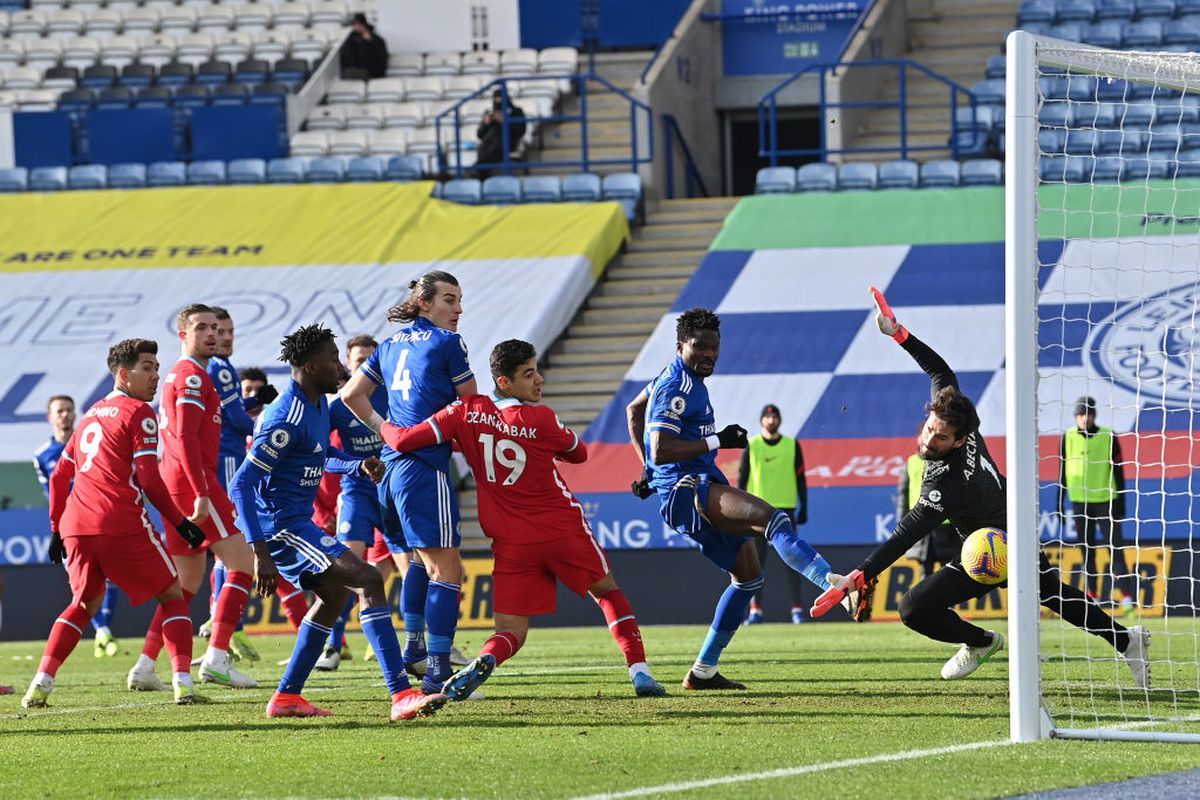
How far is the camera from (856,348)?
2122 cm

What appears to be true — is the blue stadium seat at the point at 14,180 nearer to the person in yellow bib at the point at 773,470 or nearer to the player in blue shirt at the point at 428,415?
the person in yellow bib at the point at 773,470

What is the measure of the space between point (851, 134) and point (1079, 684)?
1757 centimetres

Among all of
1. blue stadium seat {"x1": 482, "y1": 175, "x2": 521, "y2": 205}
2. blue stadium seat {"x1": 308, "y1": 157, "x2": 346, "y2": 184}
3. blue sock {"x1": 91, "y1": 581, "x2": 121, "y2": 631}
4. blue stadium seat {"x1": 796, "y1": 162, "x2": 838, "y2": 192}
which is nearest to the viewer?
blue sock {"x1": 91, "y1": 581, "x2": 121, "y2": 631}

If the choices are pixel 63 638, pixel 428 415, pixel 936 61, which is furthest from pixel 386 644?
pixel 936 61

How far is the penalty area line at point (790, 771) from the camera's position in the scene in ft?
19.4

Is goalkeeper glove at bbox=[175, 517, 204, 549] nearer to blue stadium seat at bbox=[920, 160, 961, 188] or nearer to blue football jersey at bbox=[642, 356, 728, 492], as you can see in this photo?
blue football jersey at bbox=[642, 356, 728, 492]

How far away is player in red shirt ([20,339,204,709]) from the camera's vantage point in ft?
31.4

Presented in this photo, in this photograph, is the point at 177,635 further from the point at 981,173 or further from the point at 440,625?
the point at 981,173

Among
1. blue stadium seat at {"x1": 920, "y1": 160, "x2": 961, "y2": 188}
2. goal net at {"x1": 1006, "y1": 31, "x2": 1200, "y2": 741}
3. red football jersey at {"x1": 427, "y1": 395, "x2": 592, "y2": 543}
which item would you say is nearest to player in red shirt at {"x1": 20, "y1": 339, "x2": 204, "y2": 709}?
red football jersey at {"x1": 427, "y1": 395, "x2": 592, "y2": 543}

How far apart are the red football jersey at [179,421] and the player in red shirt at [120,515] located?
0.96 ft

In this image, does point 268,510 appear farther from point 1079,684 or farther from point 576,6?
point 576,6

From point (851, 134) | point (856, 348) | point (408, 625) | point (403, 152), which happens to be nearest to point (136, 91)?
point (403, 152)

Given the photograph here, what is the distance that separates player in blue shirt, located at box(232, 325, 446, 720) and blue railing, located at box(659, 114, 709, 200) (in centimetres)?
1741

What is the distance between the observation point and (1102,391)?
754 inches
